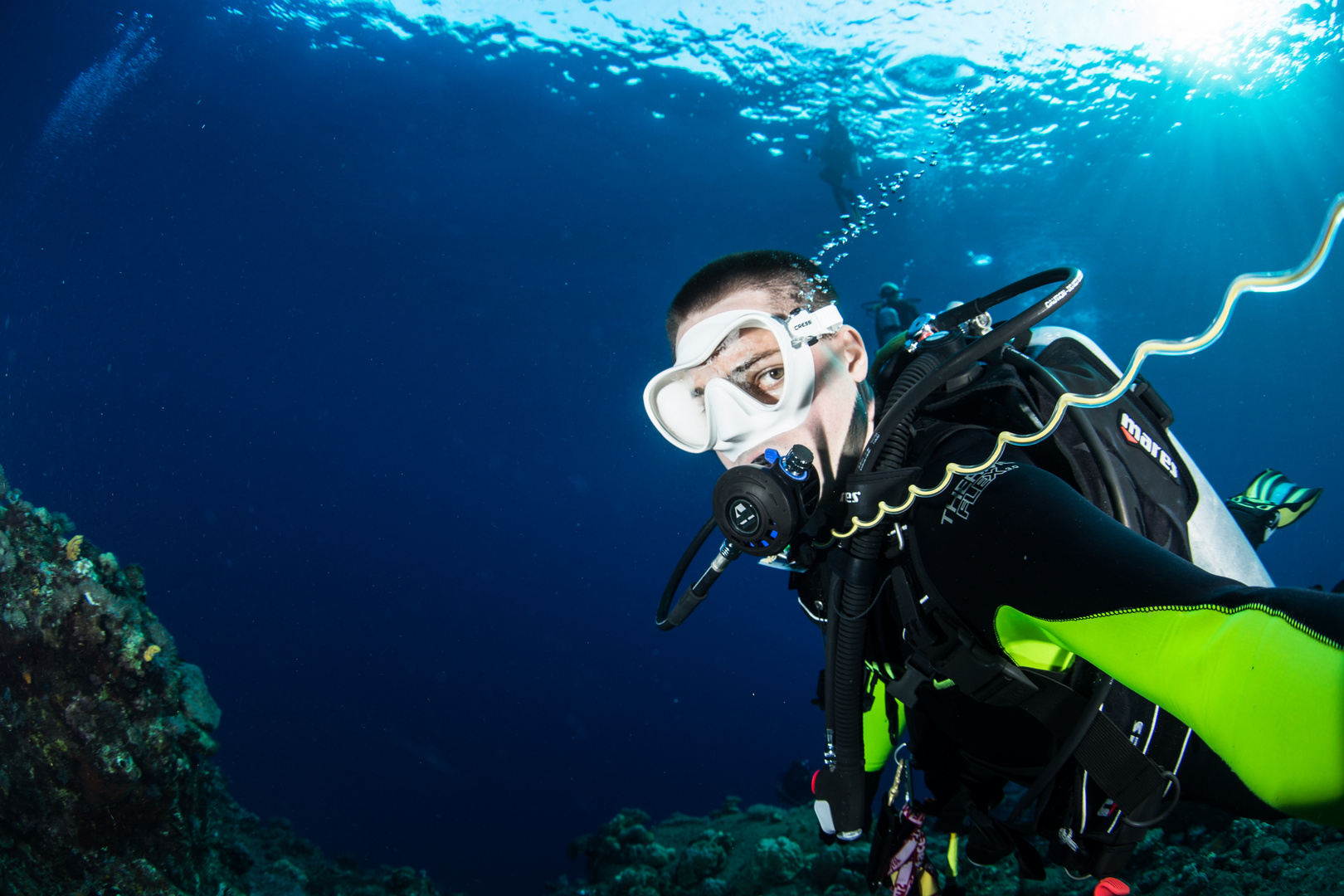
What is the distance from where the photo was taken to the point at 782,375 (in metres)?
2.30

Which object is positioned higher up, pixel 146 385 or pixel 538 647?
pixel 146 385

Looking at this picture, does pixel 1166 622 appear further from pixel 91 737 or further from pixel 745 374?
pixel 91 737

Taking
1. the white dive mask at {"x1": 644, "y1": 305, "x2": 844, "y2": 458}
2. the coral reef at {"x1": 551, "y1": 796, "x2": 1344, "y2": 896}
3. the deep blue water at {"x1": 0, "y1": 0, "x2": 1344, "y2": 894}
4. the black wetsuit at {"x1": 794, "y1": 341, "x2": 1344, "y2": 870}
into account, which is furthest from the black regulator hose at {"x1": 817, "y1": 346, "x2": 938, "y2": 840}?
the deep blue water at {"x1": 0, "y1": 0, "x2": 1344, "y2": 894}

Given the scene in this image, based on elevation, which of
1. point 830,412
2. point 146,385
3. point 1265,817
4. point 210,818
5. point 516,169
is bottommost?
point 1265,817

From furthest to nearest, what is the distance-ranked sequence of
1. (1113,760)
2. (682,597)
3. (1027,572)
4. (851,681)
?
(682,597) → (851,681) → (1113,760) → (1027,572)

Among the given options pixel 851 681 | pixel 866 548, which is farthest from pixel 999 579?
pixel 851 681

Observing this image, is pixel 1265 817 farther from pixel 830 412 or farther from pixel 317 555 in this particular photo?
pixel 317 555

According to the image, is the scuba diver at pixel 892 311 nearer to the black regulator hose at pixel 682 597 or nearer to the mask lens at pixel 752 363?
the black regulator hose at pixel 682 597

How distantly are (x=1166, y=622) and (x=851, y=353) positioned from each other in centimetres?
150

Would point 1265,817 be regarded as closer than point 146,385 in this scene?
Yes

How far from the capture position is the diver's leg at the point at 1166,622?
841 millimetres

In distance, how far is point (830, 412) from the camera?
2193 mm

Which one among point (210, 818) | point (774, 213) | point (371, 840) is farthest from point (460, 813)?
point (774, 213)

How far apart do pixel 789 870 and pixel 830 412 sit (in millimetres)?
6287
